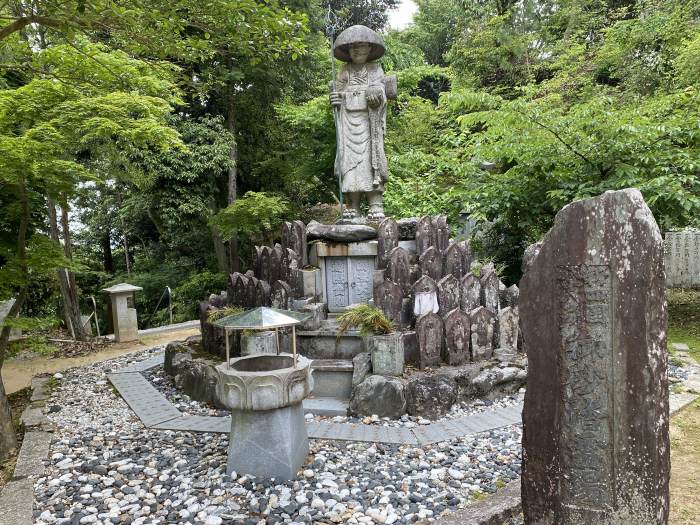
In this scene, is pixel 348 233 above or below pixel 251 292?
above

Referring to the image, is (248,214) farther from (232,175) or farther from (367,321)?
(367,321)

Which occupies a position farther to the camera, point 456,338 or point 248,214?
point 248,214

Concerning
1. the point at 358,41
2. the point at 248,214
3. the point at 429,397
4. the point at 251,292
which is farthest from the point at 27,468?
the point at 248,214

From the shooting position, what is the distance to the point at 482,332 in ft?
18.0

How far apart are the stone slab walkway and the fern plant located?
1.11 metres

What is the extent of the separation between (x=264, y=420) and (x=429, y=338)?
235cm

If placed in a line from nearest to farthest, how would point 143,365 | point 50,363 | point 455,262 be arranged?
1. point 455,262
2. point 143,365
3. point 50,363

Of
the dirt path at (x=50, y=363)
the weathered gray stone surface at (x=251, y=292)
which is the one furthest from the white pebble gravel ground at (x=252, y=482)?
the dirt path at (x=50, y=363)

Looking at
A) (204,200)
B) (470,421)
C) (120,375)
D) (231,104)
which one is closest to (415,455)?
(470,421)

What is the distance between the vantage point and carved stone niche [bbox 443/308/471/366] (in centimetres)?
534

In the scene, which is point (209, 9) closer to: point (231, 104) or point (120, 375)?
point (120, 375)

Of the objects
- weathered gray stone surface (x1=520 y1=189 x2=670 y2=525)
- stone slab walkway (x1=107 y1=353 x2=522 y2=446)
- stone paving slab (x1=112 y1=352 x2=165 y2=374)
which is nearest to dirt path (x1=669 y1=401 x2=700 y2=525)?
weathered gray stone surface (x1=520 y1=189 x2=670 y2=525)

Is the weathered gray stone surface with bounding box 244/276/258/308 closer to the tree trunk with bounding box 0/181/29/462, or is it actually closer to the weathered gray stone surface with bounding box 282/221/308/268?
Result: the weathered gray stone surface with bounding box 282/221/308/268

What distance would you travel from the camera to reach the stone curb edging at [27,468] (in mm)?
3191
